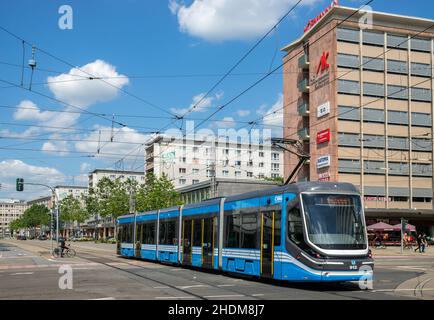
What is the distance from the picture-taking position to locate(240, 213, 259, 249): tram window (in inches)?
720

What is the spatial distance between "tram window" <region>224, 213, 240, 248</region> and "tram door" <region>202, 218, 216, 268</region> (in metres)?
1.28

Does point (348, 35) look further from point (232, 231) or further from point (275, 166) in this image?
point (275, 166)

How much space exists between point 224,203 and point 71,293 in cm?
774

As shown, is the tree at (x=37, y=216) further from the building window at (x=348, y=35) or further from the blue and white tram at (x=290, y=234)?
the blue and white tram at (x=290, y=234)

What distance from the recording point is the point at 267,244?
17.3 metres

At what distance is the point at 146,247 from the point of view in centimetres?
3094

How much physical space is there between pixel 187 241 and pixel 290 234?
9.12 meters

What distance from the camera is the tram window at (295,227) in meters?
15.7

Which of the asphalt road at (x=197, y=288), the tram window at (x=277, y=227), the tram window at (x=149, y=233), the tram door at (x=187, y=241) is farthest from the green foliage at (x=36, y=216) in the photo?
the tram window at (x=277, y=227)

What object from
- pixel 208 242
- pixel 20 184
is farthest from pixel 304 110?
pixel 208 242

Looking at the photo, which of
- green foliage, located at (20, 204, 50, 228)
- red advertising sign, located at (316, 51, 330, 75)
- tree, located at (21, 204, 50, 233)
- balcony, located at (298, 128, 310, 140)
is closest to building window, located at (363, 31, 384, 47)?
red advertising sign, located at (316, 51, 330, 75)

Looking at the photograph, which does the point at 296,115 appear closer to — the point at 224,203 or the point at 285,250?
the point at 224,203

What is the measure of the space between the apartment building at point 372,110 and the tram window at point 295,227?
4523 centimetres

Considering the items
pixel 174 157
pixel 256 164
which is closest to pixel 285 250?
pixel 174 157
